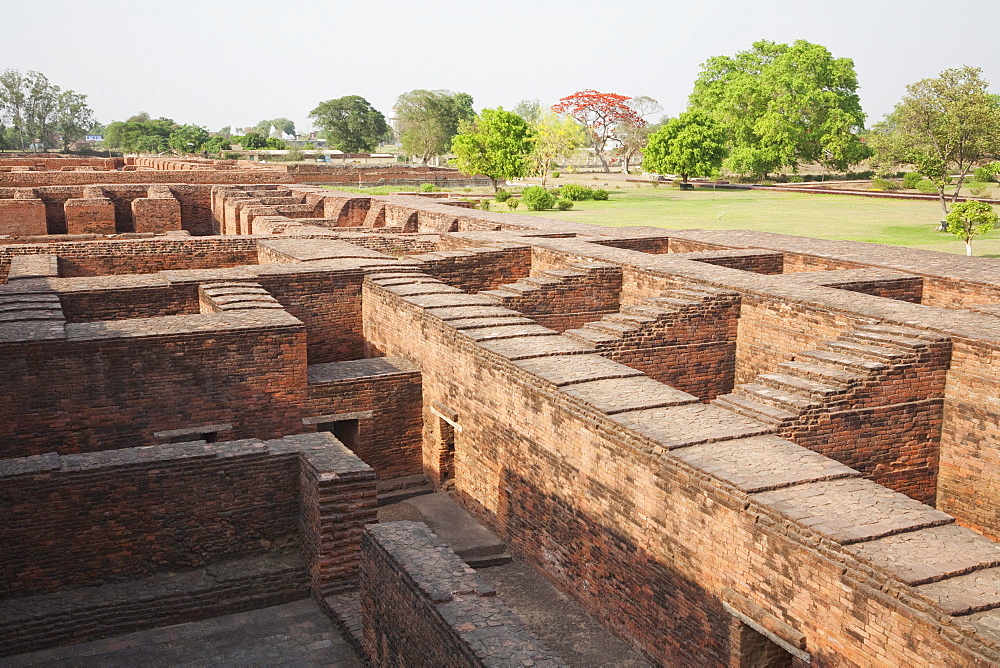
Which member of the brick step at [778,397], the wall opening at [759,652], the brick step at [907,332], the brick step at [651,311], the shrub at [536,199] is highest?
the shrub at [536,199]

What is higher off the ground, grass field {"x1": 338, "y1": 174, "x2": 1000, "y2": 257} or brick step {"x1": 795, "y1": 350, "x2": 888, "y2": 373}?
grass field {"x1": 338, "y1": 174, "x2": 1000, "y2": 257}

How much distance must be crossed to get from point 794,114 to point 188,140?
1947 inches

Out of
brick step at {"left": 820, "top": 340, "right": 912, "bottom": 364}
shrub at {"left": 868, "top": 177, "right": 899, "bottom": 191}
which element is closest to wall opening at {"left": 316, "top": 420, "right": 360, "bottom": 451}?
brick step at {"left": 820, "top": 340, "right": 912, "bottom": 364}

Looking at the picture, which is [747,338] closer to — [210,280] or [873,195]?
[210,280]

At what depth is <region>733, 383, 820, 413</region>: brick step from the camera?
576cm

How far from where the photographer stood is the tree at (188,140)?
70938 millimetres

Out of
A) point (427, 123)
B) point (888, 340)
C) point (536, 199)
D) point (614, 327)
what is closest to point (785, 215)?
point (536, 199)

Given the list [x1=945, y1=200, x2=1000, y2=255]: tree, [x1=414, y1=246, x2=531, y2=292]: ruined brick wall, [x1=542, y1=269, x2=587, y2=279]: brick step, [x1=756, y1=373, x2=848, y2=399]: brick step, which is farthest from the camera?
[x1=945, y1=200, x2=1000, y2=255]: tree

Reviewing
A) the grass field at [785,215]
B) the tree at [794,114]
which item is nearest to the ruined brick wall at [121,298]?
the grass field at [785,215]

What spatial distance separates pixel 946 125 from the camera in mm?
20641

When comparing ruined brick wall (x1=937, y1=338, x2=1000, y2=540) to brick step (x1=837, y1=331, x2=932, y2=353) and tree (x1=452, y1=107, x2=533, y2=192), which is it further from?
tree (x1=452, y1=107, x2=533, y2=192)

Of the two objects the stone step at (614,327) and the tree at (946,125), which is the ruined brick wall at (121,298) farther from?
the tree at (946,125)

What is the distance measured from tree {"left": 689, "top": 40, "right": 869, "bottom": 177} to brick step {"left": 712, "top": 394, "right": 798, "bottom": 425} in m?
38.9

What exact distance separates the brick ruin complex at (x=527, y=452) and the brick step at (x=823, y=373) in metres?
0.03
